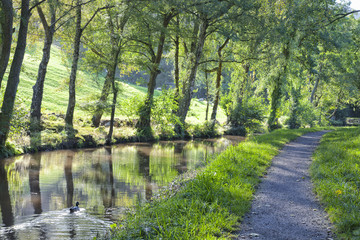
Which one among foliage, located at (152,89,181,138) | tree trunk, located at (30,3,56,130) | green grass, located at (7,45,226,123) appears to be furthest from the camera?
foliage, located at (152,89,181,138)

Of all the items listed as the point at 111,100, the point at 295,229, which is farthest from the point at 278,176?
the point at 111,100

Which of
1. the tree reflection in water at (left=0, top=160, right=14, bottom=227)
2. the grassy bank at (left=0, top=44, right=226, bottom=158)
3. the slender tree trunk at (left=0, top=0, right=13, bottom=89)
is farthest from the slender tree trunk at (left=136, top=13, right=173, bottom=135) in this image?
the slender tree trunk at (left=0, top=0, right=13, bottom=89)

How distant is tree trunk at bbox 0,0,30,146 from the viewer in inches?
524

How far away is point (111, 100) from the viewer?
22516 mm

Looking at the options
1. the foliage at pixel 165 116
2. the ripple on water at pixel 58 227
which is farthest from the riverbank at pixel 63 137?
the ripple on water at pixel 58 227

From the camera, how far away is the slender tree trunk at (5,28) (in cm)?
1213

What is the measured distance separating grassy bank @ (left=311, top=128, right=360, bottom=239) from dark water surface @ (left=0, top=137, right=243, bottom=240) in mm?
4718

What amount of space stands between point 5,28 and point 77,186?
257 inches

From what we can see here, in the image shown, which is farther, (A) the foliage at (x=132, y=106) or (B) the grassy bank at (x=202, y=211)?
(A) the foliage at (x=132, y=106)

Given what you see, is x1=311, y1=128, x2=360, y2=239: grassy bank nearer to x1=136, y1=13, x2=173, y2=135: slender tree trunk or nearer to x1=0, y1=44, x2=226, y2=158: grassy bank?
x1=0, y1=44, x2=226, y2=158: grassy bank

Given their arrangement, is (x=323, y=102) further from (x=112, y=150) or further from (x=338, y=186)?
(x=338, y=186)

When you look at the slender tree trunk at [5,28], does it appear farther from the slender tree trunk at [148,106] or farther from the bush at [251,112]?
the bush at [251,112]

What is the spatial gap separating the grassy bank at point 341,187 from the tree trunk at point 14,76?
12.0 metres

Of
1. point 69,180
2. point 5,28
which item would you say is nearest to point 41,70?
point 5,28
